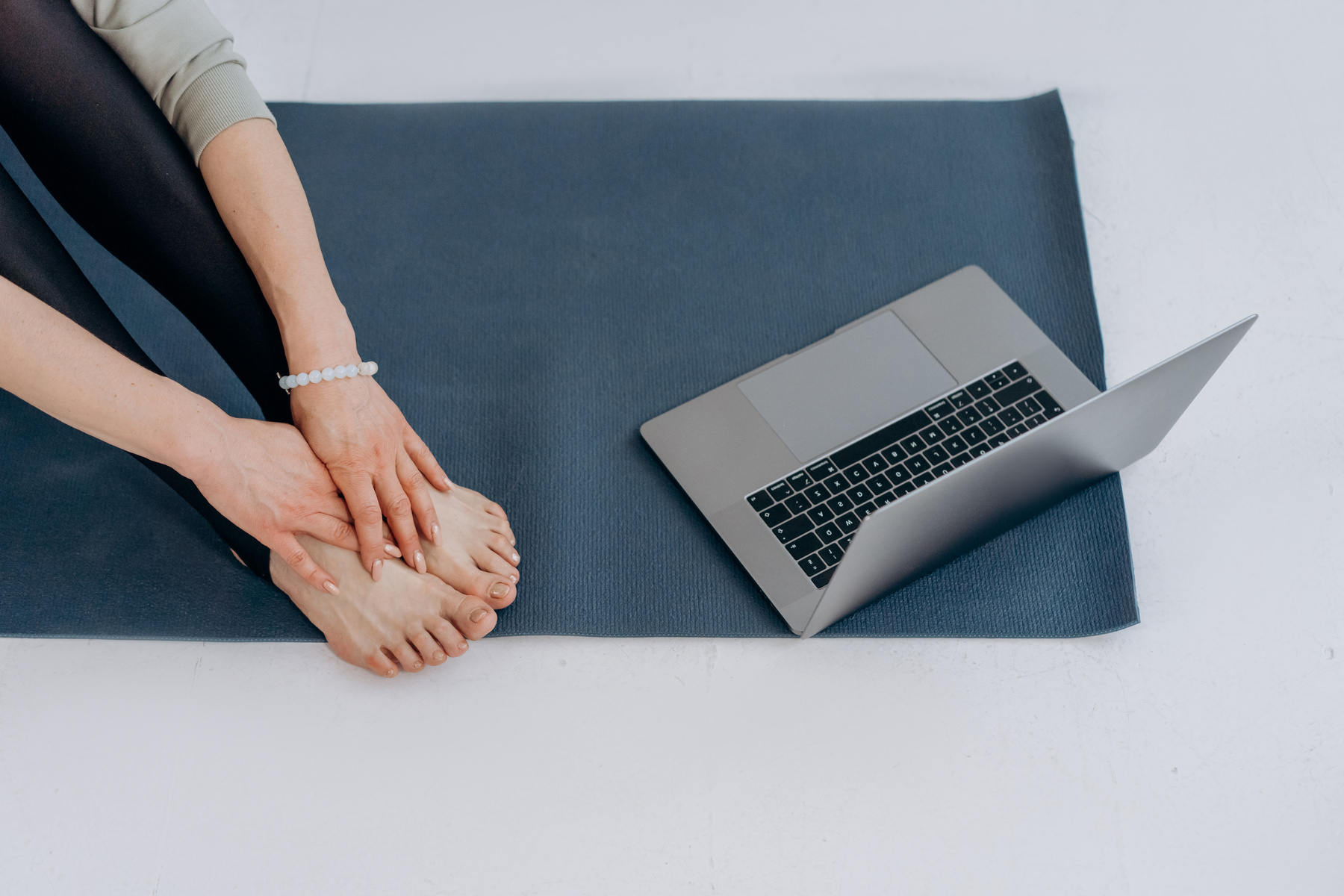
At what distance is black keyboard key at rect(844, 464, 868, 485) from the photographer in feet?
3.25

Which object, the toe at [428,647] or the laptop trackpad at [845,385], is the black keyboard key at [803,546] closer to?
the laptop trackpad at [845,385]

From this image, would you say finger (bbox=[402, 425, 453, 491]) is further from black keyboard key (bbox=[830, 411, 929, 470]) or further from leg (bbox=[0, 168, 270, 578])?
black keyboard key (bbox=[830, 411, 929, 470])

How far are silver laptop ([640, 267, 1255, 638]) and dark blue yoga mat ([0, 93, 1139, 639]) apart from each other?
4 centimetres

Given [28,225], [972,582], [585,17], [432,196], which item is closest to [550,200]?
[432,196]

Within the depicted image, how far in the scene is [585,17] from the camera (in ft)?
4.90

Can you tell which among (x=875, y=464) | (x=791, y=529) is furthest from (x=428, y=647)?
(x=875, y=464)

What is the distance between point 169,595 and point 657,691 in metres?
0.52

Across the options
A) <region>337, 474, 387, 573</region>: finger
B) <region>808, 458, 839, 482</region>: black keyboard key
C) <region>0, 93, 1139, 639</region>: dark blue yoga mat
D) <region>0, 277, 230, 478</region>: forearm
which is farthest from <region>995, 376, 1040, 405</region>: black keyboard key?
<region>0, 277, 230, 478</region>: forearm

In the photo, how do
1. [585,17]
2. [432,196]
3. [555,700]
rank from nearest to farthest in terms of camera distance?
[555,700] < [432,196] < [585,17]

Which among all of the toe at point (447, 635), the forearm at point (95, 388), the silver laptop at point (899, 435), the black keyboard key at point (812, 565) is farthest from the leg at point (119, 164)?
the black keyboard key at point (812, 565)

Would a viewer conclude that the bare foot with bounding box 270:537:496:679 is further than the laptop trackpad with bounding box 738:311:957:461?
No

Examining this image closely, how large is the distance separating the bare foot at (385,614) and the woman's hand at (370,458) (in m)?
0.02

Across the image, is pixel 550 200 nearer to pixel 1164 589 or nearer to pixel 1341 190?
pixel 1164 589

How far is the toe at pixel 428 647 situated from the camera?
0.93 metres
